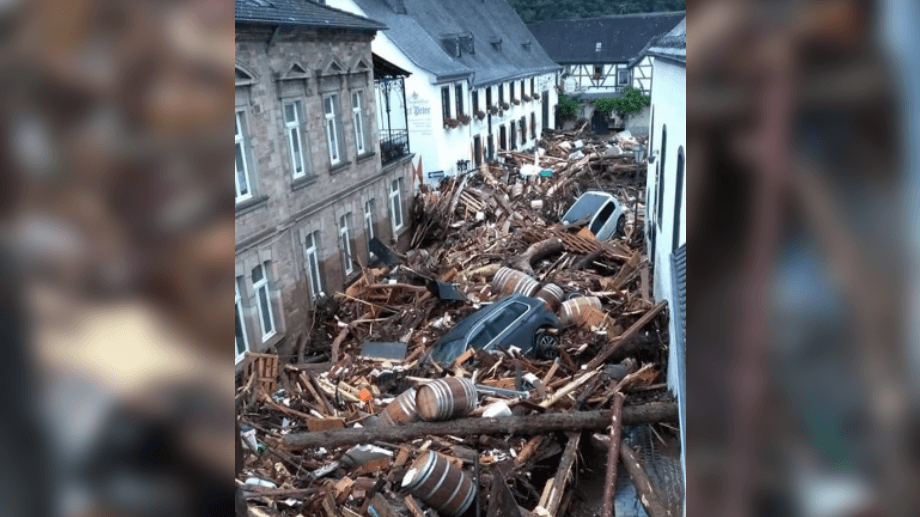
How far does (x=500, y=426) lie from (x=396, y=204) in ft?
43.0

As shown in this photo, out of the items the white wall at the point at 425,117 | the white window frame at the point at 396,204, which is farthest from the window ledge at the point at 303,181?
the white wall at the point at 425,117

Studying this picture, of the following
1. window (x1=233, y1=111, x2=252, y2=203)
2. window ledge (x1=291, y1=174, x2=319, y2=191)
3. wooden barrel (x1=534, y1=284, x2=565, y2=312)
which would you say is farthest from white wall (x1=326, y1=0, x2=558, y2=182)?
window (x1=233, y1=111, x2=252, y2=203)

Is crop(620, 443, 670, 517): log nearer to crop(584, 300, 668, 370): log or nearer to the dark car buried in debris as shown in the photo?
crop(584, 300, 668, 370): log

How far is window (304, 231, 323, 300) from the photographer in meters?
15.3

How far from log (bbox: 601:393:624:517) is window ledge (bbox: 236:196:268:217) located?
7.70m

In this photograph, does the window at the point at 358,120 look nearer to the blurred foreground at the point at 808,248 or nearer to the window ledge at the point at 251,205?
the window ledge at the point at 251,205

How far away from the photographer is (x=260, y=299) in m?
13.4

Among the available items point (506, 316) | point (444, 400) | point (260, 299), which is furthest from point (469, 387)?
point (260, 299)

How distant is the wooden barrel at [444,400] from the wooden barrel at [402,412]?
0.65 feet

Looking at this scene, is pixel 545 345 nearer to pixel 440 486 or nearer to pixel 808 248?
pixel 440 486

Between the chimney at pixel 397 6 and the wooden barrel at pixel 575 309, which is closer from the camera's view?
the wooden barrel at pixel 575 309

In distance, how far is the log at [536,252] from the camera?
16.4 metres

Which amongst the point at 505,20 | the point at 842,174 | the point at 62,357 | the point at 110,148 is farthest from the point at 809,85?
the point at 505,20

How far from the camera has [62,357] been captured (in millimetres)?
795
